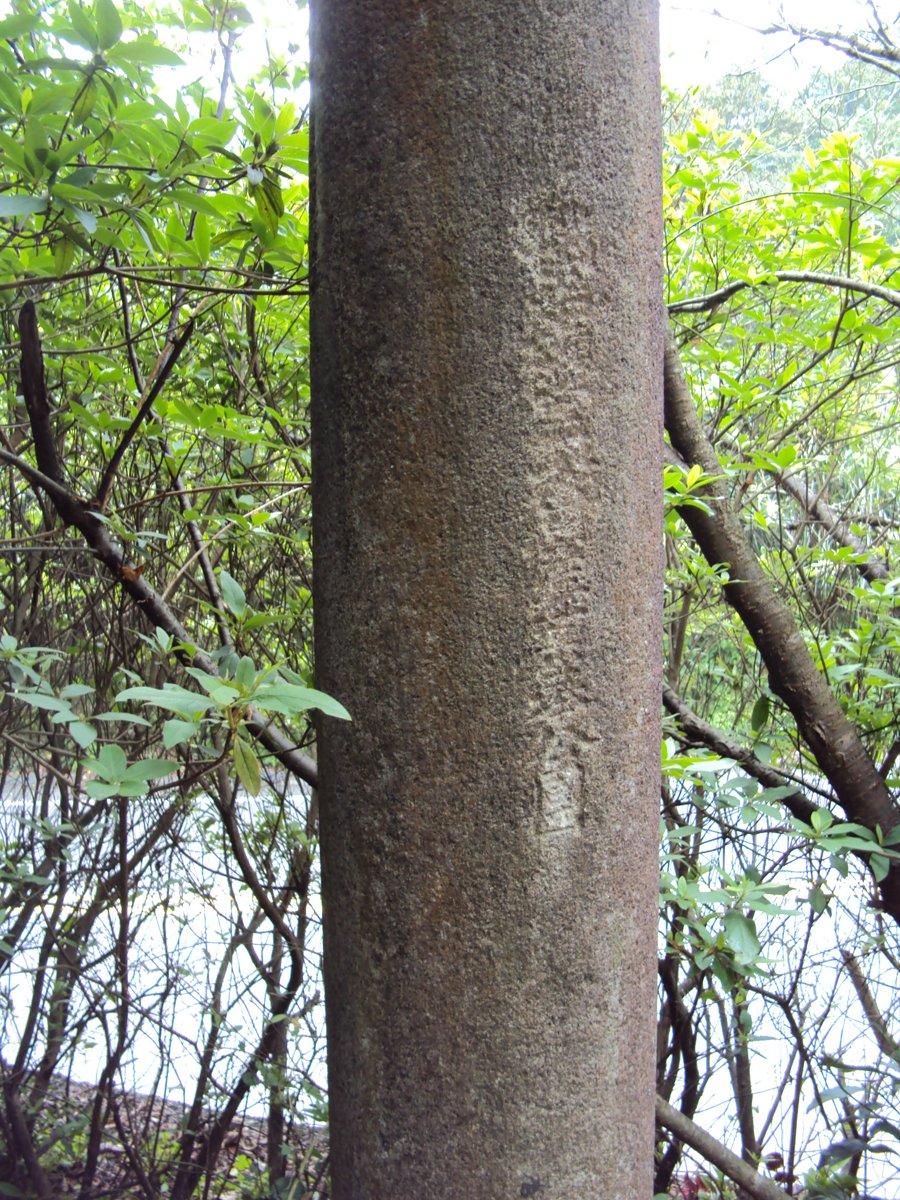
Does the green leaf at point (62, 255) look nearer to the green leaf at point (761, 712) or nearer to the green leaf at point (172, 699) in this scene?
the green leaf at point (172, 699)

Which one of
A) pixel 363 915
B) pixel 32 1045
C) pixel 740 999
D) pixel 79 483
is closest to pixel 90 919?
pixel 32 1045

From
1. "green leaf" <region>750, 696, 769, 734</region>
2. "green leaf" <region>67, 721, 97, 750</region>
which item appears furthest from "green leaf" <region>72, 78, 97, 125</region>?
"green leaf" <region>750, 696, 769, 734</region>

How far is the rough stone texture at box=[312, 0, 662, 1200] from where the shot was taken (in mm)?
657

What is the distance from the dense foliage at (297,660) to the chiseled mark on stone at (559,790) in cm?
103

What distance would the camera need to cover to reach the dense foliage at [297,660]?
210cm

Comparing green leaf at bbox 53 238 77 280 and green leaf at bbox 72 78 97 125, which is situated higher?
green leaf at bbox 72 78 97 125

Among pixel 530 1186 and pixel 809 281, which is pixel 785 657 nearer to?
pixel 809 281

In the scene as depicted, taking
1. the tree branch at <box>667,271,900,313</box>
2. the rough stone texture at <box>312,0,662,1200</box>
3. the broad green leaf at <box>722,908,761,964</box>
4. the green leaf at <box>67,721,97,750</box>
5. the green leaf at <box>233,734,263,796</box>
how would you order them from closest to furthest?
the rough stone texture at <box>312,0,662,1200</box> < the green leaf at <box>233,734,263,796</box> < the green leaf at <box>67,721,97,750</box> < the broad green leaf at <box>722,908,761,964</box> < the tree branch at <box>667,271,900,313</box>

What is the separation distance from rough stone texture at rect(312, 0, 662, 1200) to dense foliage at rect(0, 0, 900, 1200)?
0.93 m

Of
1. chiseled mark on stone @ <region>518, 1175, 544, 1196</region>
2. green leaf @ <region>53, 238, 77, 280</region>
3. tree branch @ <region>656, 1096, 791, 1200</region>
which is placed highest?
green leaf @ <region>53, 238, 77, 280</region>

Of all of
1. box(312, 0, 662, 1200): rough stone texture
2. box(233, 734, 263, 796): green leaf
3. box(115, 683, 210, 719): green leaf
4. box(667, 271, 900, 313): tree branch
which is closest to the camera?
box(312, 0, 662, 1200): rough stone texture

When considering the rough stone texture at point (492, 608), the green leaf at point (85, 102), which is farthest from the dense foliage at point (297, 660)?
the rough stone texture at point (492, 608)

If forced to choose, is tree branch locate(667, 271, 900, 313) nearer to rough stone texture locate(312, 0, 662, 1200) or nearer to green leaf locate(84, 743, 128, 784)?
rough stone texture locate(312, 0, 662, 1200)

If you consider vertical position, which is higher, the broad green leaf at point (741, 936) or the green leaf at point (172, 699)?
the green leaf at point (172, 699)
